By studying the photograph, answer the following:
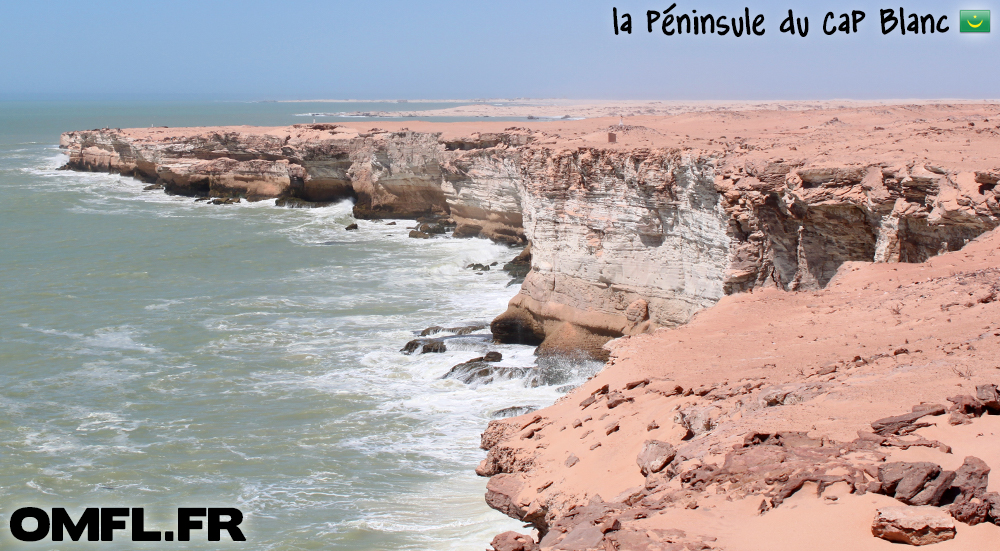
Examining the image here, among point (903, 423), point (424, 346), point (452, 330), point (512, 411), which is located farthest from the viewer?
point (452, 330)

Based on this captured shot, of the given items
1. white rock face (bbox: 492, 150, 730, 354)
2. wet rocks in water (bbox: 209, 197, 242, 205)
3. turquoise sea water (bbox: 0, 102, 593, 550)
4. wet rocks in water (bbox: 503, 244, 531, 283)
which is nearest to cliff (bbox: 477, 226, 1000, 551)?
turquoise sea water (bbox: 0, 102, 593, 550)

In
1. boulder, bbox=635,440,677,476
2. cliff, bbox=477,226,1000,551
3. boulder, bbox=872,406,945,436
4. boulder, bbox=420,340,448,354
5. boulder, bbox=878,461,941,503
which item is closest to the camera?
boulder, bbox=878,461,941,503

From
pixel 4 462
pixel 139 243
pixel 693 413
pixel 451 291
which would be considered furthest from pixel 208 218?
pixel 693 413

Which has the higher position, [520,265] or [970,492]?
[970,492]

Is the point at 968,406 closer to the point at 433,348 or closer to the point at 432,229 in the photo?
the point at 433,348

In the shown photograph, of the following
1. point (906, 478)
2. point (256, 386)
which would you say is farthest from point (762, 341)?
point (256, 386)

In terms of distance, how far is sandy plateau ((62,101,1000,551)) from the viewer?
5961 millimetres

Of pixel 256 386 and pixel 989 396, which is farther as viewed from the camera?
pixel 256 386

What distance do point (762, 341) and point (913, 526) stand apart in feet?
18.1

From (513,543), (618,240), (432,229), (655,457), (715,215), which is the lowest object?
(432,229)

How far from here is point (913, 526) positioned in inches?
207

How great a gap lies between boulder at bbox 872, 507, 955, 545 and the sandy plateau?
0.01 meters

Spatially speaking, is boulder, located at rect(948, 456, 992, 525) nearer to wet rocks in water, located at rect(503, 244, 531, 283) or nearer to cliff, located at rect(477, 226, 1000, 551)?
cliff, located at rect(477, 226, 1000, 551)

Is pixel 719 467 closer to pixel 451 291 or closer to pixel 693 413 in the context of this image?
pixel 693 413
